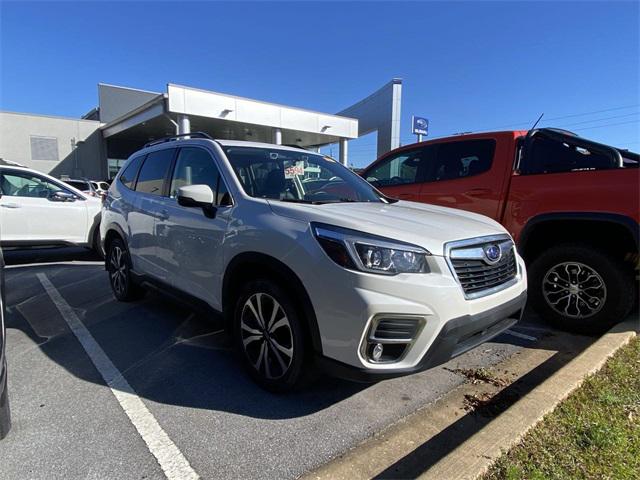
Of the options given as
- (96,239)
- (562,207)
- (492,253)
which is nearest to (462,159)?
(562,207)

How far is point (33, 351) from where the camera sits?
11.7 feet

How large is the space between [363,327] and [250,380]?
50.6 inches

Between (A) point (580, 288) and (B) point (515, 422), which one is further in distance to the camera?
(A) point (580, 288)

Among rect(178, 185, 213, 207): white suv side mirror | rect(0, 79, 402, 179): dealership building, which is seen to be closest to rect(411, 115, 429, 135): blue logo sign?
rect(0, 79, 402, 179): dealership building

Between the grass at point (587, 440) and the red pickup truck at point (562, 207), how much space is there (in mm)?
1060

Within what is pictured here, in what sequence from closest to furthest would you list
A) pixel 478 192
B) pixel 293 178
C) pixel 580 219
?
pixel 293 178 → pixel 580 219 → pixel 478 192

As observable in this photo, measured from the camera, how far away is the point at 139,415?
2.60 meters

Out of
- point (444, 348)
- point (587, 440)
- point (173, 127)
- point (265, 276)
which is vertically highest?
point (173, 127)

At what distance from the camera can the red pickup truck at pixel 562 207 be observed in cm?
356

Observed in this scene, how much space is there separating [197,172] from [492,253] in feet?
8.15

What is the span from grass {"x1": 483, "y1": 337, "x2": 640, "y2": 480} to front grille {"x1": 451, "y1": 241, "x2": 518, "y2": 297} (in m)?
0.83

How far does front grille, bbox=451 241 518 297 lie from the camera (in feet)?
8.18

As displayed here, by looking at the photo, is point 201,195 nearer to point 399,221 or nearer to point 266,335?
point 266,335

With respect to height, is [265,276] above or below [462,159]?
below
